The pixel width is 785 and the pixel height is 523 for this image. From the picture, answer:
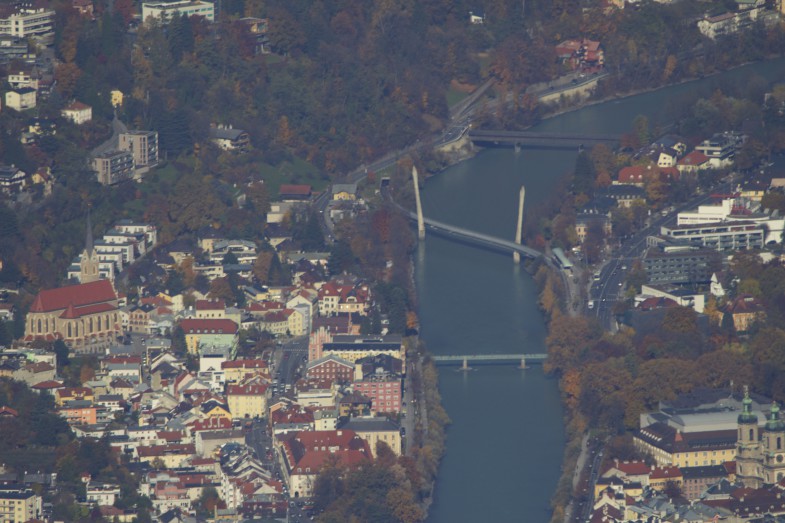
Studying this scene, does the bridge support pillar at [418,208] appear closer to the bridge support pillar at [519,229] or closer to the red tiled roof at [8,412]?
the bridge support pillar at [519,229]

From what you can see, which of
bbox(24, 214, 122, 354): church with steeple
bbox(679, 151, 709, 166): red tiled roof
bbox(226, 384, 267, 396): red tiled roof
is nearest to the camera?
bbox(226, 384, 267, 396): red tiled roof

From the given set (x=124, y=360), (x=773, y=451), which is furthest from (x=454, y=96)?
(x=773, y=451)

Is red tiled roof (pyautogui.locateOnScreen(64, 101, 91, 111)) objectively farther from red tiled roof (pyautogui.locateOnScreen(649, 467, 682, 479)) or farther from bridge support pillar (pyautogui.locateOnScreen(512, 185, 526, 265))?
red tiled roof (pyautogui.locateOnScreen(649, 467, 682, 479))

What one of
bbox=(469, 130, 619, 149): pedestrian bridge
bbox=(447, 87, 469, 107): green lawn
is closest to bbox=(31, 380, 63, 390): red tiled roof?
bbox=(469, 130, 619, 149): pedestrian bridge

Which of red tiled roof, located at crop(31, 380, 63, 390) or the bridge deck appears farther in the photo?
the bridge deck

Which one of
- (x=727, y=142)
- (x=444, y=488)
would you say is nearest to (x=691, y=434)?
(x=444, y=488)

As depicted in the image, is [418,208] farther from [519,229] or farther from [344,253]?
[344,253]
